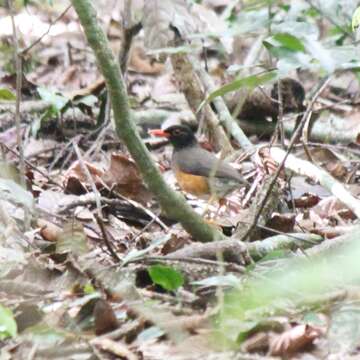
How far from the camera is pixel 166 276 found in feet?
11.6

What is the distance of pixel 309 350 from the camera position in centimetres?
313

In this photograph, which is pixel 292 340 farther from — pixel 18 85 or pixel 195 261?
pixel 18 85

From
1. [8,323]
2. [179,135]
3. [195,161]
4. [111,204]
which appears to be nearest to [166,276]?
[8,323]

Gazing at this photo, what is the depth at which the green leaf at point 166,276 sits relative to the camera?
352 cm

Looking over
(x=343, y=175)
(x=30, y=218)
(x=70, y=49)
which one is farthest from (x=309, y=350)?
(x=70, y=49)

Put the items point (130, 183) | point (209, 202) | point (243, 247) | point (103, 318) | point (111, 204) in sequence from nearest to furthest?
1. point (103, 318)
2. point (243, 247)
3. point (111, 204)
4. point (130, 183)
5. point (209, 202)

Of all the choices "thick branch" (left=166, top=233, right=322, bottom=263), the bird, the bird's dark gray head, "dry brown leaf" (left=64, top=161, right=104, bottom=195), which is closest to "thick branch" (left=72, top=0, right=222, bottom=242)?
"thick branch" (left=166, top=233, right=322, bottom=263)

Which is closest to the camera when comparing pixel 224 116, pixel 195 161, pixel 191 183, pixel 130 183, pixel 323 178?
pixel 323 178

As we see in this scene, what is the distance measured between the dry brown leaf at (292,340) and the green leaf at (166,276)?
1.65ft

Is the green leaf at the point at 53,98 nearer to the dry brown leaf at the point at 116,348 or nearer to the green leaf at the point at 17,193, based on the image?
the green leaf at the point at 17,193

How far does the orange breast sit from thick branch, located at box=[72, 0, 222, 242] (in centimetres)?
247

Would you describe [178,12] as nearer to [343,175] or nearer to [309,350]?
[309,350]

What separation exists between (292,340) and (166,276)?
60 cm

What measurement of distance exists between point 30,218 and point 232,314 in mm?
1683
